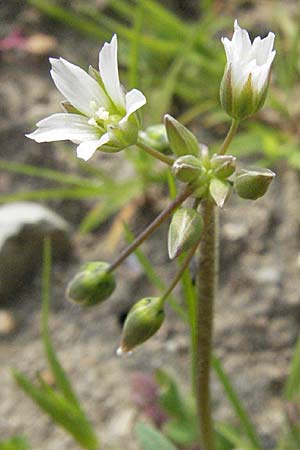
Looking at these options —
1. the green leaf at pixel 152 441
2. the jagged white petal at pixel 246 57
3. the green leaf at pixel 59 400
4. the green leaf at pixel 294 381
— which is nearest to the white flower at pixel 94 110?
the jagged white petal at pixel 246 57

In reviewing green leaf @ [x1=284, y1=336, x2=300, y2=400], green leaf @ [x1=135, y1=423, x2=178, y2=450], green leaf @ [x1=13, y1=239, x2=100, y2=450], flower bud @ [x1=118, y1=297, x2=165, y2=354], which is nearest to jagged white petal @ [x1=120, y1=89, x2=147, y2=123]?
flower bud @ [x1=118, y1=297, x2=165, y2=354]

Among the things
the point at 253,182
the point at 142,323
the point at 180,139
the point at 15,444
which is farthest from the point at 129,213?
the point at 253,182

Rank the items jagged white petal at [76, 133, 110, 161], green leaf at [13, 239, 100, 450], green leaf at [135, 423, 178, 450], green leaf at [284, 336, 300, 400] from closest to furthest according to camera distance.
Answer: jagged white petal at [76, 133, 110, 161], green leaf at [135, 423, 178, 450], green leaf at [13, 239, 100, 450], green leaf at [284, 336, 300, 400]

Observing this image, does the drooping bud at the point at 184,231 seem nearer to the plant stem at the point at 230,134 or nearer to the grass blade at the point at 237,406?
the plant stem at the point at 230,134

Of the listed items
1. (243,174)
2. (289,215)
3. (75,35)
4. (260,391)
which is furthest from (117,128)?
(75,35)

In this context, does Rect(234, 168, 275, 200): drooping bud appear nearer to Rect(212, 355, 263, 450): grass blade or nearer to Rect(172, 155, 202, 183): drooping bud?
Rect(172, 155, 202, 183): drooping bud
